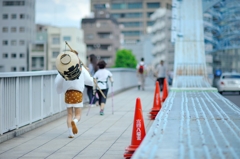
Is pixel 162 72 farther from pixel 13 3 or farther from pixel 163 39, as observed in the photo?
pixel 163 39

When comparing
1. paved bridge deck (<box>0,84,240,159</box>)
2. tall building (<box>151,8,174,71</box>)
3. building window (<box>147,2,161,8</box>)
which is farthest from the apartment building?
paved bridge deck (<box>0,84,240,159</box>)

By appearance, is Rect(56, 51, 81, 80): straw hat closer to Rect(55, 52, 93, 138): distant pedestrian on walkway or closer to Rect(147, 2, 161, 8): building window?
Rect(55, 52, 93, 138): distant pedestrian on walkway

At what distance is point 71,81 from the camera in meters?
11.2

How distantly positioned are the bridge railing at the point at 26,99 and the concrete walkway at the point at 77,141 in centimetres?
31

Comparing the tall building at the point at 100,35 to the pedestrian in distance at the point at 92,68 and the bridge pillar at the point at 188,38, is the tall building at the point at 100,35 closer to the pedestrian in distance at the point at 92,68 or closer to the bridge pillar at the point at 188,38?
the bridge pillar at the point at 188,38

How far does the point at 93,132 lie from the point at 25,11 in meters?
104

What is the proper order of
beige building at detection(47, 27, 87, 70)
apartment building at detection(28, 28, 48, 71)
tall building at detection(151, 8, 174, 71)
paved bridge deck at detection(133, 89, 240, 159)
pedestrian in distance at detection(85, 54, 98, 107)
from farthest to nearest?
apartment building at detection(28, 28, 48, 71), beige building at detection(47, 27, 87, 70), tall building at detection(151, 8, 174, 71), pedestrian in distance at detection(85, 54, 98, 107), paved bridge deck at detection(133, 89, 240, 159)

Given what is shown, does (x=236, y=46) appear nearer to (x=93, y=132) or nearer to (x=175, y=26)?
(x=175, y=26)

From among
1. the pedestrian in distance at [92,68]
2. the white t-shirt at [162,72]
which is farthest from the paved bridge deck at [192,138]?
the white t-shirt at [162,72]

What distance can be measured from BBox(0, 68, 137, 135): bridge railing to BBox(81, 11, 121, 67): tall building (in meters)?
110

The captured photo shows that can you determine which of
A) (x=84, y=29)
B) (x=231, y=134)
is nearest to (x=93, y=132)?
(x=231, y=134)

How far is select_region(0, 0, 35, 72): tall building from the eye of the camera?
11138cm

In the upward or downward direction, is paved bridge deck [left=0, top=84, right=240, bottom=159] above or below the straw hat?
below

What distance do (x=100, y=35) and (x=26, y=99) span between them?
375 feet
